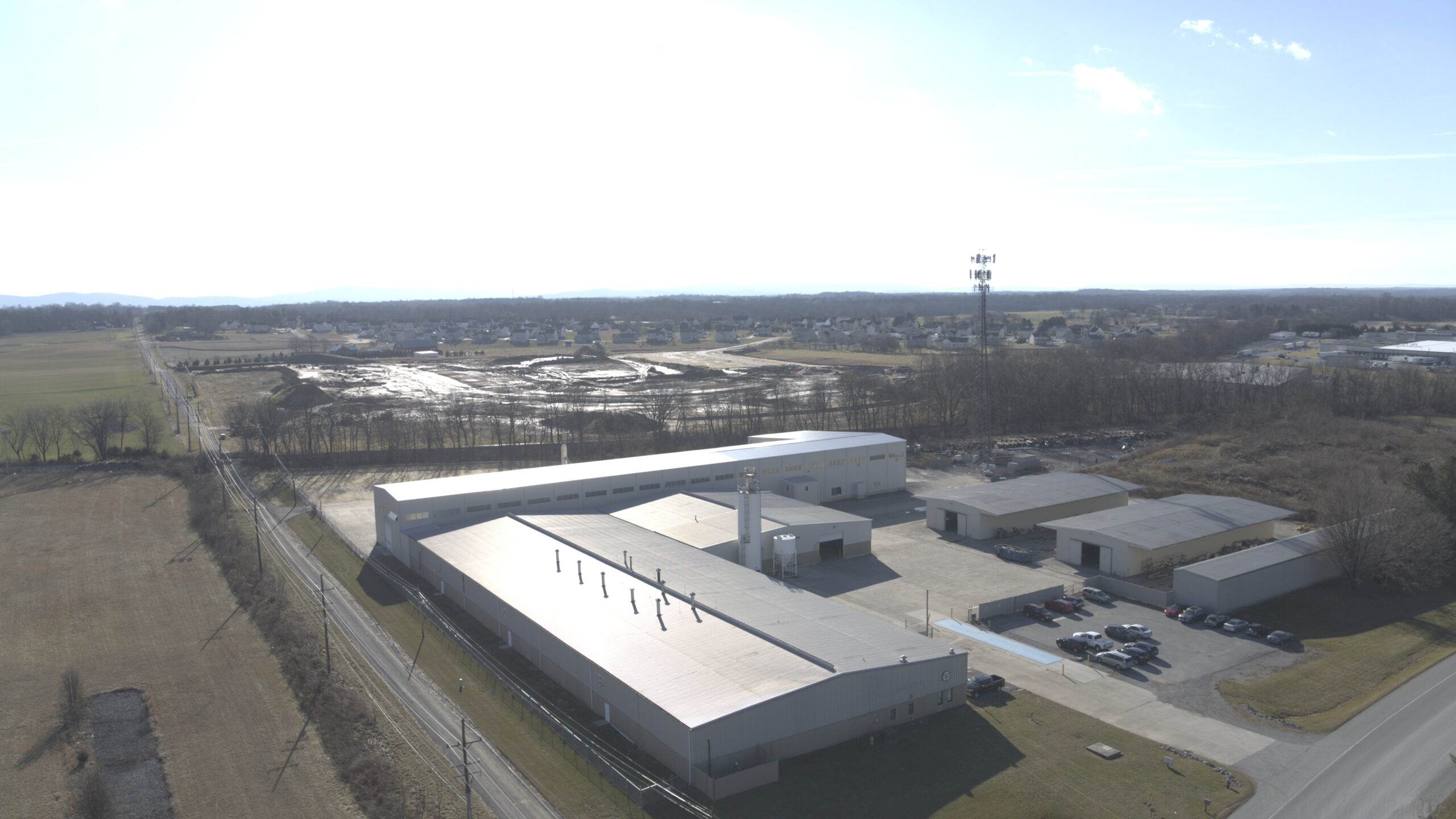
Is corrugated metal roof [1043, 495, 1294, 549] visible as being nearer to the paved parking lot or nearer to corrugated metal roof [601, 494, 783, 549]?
the paved parking lot

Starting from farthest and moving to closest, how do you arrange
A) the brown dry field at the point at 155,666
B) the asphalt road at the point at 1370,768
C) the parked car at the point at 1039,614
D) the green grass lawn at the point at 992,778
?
the parked car at the point at 1039,614
the brown dry field at the point at 155,666
the asphalt road at the point at 1370,768
the green grass lawn at the point at 992,778

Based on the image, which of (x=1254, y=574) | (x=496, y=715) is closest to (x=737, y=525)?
(x=496, y=715)

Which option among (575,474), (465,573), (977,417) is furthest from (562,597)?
(977,417)

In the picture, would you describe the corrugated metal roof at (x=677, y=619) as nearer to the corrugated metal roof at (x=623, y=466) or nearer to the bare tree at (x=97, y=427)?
the corrugated metal roof at (x=623, y=466)

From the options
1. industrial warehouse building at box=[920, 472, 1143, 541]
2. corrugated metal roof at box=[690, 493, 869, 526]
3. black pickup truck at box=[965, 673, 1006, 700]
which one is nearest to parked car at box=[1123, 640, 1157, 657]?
black pickup truck at box=[965, 673, 1006, 700]

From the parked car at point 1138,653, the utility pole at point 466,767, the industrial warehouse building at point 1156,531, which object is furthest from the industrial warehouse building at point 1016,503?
the utility pole at point 466,767

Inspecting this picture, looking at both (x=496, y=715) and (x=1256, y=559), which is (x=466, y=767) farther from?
(x=1256, y=559)
